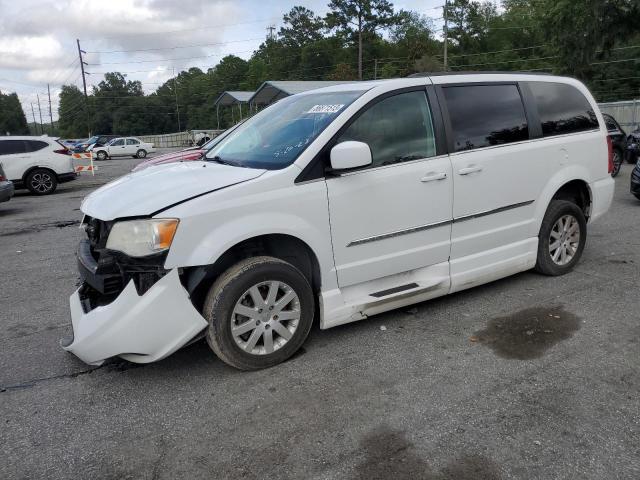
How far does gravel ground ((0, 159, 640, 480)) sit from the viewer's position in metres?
2.59

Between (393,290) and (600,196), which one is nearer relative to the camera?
(393,290)

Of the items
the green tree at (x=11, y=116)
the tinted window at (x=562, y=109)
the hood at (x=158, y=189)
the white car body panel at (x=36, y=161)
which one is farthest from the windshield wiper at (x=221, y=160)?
the green tree at (x=11, y=116)

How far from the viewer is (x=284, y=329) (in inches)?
139

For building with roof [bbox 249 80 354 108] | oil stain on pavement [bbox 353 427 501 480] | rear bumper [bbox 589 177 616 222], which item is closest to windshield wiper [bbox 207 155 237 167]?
oil stain on pavement [bbox 353 427 501 480]

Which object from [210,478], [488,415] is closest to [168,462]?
[210,478]

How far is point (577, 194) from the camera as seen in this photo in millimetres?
5375

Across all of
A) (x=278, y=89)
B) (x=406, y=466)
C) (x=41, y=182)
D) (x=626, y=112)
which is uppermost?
(x=278, y=89)

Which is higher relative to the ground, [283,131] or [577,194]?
[283,131]

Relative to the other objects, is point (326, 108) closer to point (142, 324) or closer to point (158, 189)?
point (158, 189)

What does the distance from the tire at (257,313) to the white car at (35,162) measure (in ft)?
42.9

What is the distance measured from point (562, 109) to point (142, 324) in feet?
13.8

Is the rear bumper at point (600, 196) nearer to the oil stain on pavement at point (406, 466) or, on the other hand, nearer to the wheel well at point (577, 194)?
the wheel well at point (577, 194)

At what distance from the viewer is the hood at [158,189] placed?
3250mm

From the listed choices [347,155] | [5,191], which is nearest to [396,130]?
[347,155]
